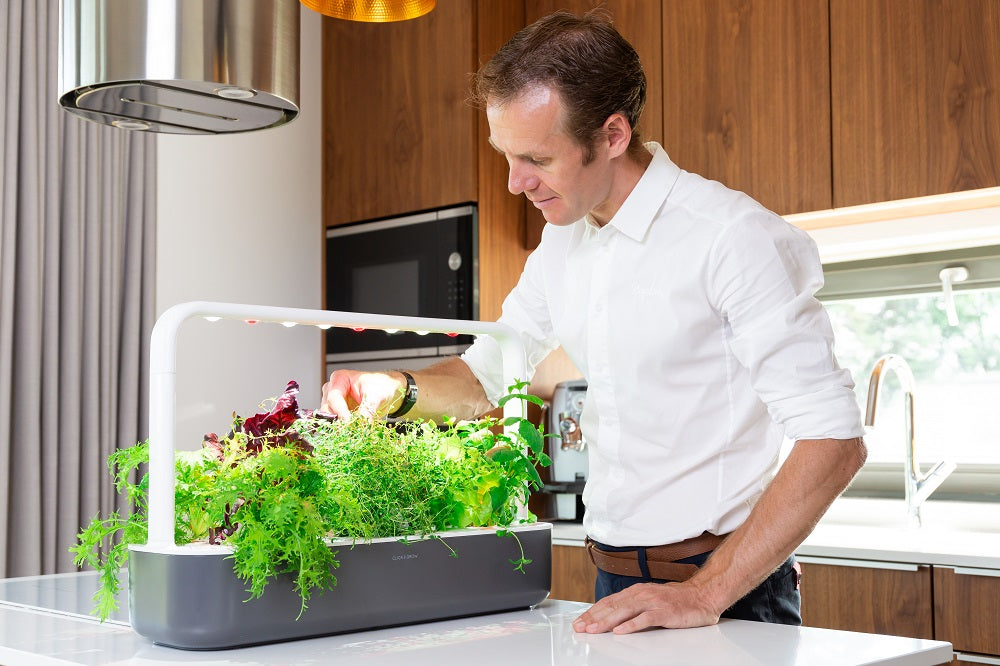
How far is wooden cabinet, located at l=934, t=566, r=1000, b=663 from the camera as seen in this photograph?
2018 millimetres

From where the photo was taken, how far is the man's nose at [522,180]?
1.46 metres

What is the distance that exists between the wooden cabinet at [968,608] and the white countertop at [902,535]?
0.02 meters

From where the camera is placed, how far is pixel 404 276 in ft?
10.3

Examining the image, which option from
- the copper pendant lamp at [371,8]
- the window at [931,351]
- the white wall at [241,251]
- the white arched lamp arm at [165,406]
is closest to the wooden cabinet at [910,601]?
the window at [931,351]

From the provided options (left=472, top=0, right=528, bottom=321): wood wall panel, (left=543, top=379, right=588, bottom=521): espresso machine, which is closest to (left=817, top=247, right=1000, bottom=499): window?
(left=543, top=379, right=588, bottom=521): espresso machine

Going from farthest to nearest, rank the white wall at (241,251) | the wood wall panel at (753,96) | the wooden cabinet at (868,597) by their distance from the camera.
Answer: the white wall at (241,251)
the wood wall panel at (753,96)
the wooden cabinet at (868,597)

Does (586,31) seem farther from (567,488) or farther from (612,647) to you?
(567,488)

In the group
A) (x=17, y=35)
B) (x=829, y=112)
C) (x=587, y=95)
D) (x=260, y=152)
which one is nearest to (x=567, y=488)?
(x=829, y=112)

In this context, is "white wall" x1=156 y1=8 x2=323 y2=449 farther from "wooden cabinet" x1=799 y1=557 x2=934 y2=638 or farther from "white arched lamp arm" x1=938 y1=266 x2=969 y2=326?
"white arched lamp arm" x1=938 y1=266 x2=969 y2=326

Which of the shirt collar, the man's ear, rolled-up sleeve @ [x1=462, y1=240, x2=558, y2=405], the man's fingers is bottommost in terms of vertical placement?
the man's fingers

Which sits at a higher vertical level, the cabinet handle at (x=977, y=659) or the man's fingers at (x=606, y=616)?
the man's fingers at (x=606, y=616)

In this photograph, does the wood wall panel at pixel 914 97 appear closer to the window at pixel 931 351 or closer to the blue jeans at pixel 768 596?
the window at pixel 931 351

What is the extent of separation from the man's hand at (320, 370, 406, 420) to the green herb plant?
36 millimetres

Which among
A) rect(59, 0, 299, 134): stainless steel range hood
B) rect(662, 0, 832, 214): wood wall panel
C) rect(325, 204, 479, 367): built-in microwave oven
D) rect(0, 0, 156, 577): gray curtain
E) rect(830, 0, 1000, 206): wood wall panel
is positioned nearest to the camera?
rect(59, 0, 299, 134): stainless steel range hood
